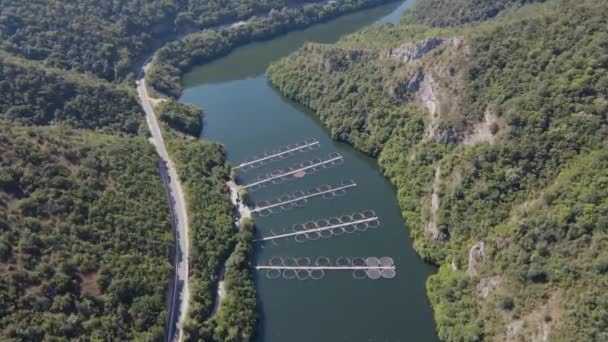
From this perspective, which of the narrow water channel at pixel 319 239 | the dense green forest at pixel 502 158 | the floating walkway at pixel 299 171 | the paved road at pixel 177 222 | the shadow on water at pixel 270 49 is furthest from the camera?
the shadow on water at pixel 270 49

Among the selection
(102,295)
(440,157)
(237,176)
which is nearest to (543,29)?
(440,157)

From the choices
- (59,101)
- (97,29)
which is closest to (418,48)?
(59,101)

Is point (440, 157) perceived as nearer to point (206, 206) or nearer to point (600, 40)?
point (600, 40)

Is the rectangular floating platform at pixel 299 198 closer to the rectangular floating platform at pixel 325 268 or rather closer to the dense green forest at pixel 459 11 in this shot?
the rectangular floating platform at pixel 325 268

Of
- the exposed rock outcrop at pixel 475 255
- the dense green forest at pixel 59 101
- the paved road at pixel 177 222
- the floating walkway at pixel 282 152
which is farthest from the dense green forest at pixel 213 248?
the exposed rock outcrop at pixel 475 255

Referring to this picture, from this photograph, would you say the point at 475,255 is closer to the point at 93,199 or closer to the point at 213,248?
the point at 213,248

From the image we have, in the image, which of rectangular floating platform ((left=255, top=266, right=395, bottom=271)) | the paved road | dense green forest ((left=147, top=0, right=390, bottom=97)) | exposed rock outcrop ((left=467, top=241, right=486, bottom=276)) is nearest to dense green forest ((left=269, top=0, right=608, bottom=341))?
exposed rock outcrop ((left=467, top=241, right=486, bottom=276))
